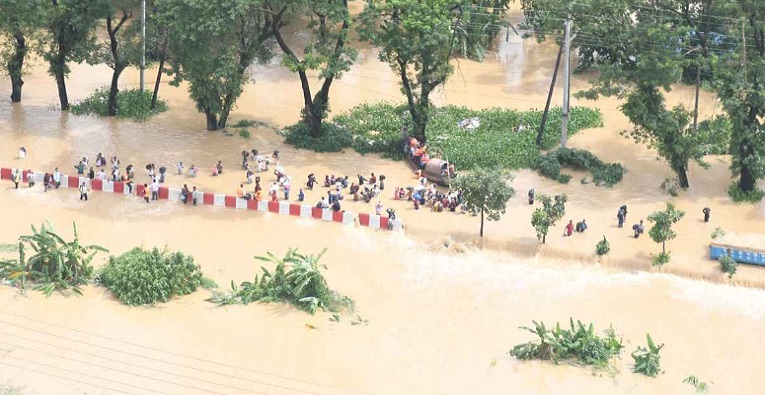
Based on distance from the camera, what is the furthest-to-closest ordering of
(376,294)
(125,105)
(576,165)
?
1. (125,105)
2. (576,165)
3. (376,294)

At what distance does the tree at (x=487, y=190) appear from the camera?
36.3m

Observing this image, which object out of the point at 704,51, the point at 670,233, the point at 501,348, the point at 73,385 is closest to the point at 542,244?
the point at 670,233

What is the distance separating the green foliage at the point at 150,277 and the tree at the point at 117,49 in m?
14.5

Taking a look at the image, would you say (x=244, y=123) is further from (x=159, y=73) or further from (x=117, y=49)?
(x=117, y=49)

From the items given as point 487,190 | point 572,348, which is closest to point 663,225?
point 487,190

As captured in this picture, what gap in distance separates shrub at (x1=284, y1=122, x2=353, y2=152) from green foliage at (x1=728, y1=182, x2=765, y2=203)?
47.7ft

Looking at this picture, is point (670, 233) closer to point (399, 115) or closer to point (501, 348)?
point (501, 348)

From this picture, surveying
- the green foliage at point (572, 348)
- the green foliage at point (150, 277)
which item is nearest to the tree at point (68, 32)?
the green foliage at point (150, 277)

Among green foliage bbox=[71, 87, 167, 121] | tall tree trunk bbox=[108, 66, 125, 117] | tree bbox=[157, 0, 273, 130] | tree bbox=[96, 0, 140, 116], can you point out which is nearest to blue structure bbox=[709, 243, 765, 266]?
tree bbox=[157, 0, 273, 130]

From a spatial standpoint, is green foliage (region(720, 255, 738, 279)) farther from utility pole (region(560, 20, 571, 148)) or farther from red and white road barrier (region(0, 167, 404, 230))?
red and white road barrier (region(0, 167, 404, 230))

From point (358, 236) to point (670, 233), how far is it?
9982 mm

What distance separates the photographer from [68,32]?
46281 mm

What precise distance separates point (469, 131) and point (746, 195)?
11.3 metres

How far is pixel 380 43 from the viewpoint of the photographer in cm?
4294
